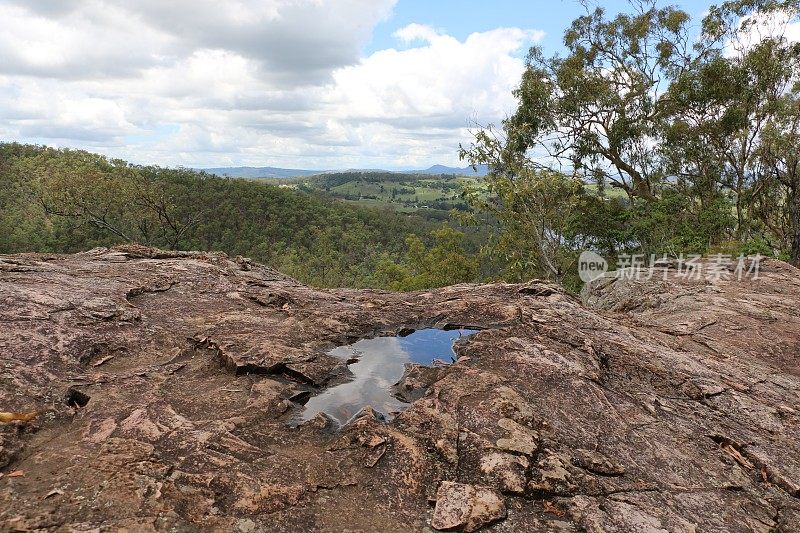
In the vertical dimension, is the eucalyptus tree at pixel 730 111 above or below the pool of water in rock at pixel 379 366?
above

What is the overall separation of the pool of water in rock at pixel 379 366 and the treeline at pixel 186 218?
25.6 m

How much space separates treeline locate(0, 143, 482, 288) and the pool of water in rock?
2561 cm

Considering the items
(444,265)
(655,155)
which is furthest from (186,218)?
(655,155)

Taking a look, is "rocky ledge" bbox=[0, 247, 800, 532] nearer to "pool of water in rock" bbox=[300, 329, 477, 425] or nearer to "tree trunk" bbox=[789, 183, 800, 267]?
"pool of water in rock" bbox=[300, 329, 477, 425]

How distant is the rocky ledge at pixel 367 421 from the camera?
4543 mm

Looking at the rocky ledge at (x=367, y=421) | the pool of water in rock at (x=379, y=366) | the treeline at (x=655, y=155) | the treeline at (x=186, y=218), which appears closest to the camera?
the rocky ledge at (x=367, y=421)

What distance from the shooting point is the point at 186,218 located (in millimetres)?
61594

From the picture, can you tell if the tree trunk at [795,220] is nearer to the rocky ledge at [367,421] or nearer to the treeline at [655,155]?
the treeline at [655,155]

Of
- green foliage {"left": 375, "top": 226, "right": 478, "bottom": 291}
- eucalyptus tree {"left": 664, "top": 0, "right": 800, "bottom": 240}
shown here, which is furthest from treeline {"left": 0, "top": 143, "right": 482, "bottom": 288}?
eucalyptus tree {"left": 664, "top": 0, "right": 800, "bottom": 240}

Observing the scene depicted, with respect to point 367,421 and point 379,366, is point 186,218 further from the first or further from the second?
point 367,421

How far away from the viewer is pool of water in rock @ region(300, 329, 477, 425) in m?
6.60

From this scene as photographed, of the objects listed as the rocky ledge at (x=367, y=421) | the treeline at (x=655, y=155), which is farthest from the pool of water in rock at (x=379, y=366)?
the treeline at (x=655, y=155)

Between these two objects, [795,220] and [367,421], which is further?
[795,220]

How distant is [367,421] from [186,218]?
62.4 meters
